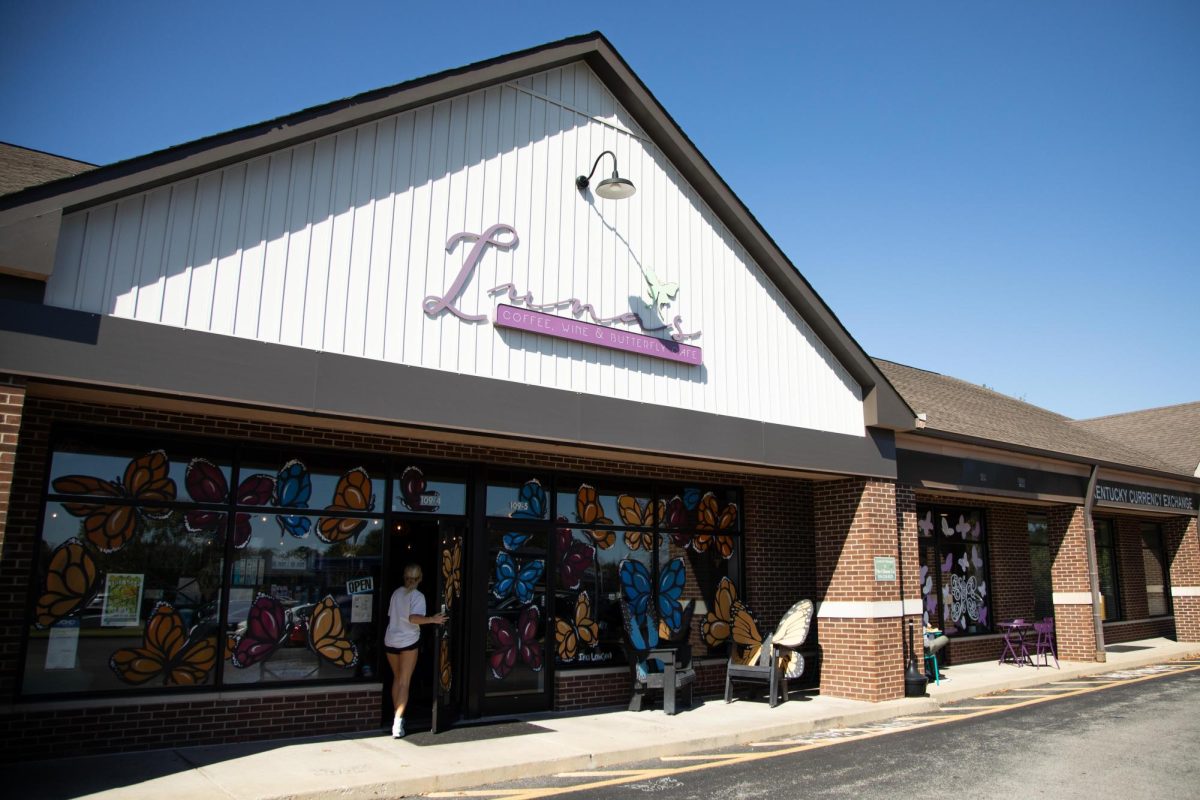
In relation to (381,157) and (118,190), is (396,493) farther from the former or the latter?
(118,190)

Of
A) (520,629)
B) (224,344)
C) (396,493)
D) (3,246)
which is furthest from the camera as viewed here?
(520,629)

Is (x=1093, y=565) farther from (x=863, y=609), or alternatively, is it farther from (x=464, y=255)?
(x=464, y=255)

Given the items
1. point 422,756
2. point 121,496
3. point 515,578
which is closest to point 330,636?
point 422,756

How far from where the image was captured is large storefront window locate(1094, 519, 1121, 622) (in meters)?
21.9

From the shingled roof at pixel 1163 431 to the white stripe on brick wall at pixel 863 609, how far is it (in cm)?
1418

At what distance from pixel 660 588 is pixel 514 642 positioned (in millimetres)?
2469

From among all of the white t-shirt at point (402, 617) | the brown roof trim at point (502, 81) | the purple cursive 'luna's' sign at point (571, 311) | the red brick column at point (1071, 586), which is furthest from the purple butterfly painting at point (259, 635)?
the red brick column at point (1071, 586)

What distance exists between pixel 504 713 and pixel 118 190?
712cm

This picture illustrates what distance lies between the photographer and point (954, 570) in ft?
57.7

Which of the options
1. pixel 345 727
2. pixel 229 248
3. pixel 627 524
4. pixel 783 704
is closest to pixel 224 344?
pixel 229 248

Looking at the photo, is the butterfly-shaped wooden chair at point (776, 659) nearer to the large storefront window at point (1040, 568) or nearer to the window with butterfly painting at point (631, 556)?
the window with butterfly painting at point (631, 556)

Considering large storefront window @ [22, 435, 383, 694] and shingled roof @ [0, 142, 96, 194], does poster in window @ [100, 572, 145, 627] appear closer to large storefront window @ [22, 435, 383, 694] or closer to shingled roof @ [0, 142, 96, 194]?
large storefront window @ [22, 435, 383, 694]

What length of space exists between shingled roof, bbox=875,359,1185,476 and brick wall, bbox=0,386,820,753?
11.1ft

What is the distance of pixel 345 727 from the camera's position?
9.52 metres
